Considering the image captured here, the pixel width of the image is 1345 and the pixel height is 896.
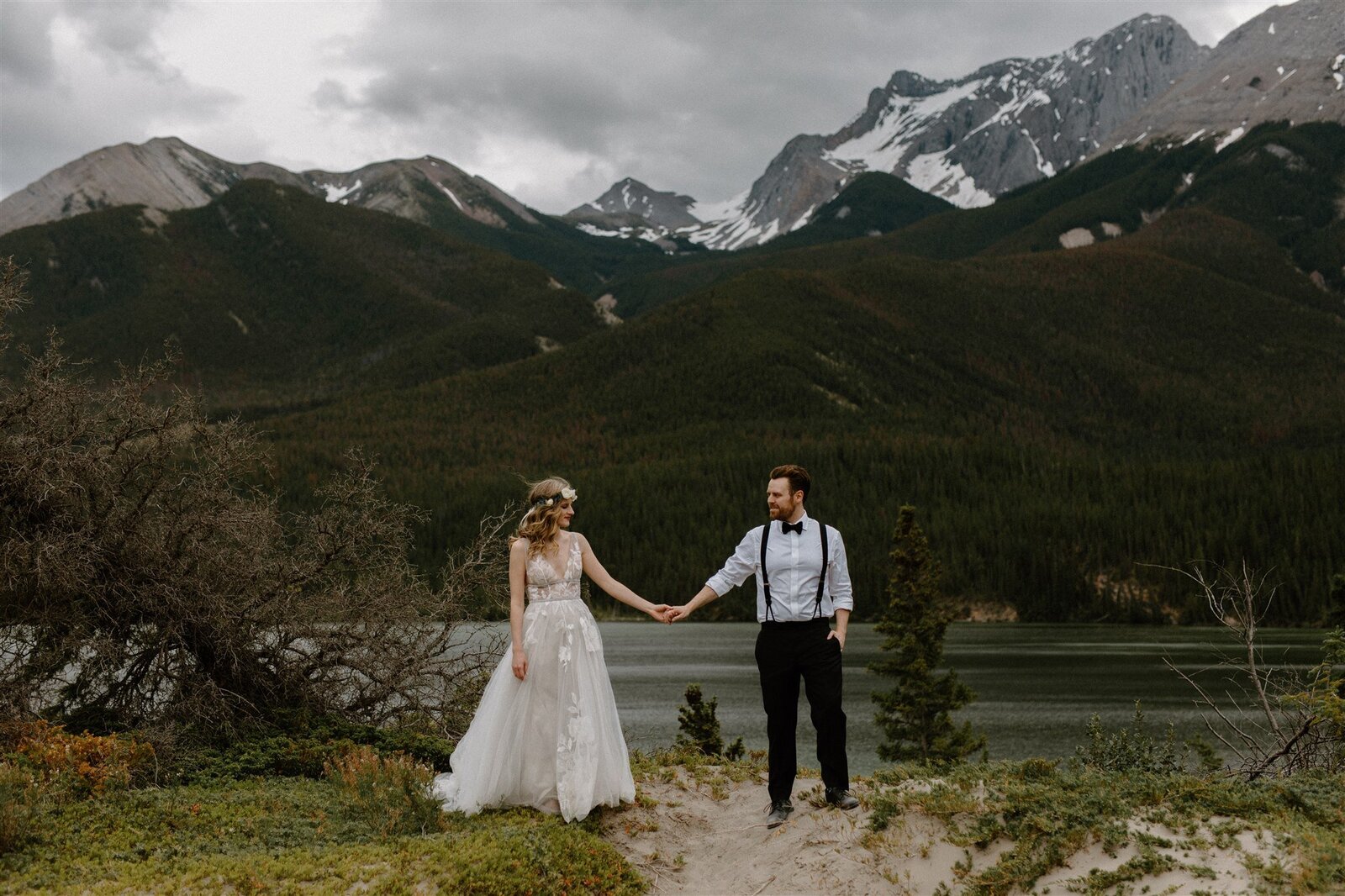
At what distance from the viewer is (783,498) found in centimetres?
1023

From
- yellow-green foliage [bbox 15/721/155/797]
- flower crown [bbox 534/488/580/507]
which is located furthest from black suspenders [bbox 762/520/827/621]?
yellow-green foliage [bbox 15/721/155/797]

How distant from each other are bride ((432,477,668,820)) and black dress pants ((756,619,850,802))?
1.39m

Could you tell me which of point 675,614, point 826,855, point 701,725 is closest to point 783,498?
point 675,614

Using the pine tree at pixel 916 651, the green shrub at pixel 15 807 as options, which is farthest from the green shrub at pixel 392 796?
the pine tree at pixel 916 651

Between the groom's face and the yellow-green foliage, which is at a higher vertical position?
the groom's face

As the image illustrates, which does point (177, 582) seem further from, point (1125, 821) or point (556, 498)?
point (1125, 821)

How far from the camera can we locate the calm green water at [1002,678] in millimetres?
43438

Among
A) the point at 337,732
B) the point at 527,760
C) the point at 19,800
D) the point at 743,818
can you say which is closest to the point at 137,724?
the point at 337,732

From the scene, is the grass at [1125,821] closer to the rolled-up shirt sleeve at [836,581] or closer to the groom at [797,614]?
the groom at [797,614]

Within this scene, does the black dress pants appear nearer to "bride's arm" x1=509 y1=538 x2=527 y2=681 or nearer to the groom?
the groom

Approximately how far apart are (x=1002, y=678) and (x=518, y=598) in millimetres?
57582

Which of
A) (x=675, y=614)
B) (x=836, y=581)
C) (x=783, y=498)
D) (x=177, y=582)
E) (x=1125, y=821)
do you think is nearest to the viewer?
(x=1125, y=821)

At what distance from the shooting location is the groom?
33.6 ft

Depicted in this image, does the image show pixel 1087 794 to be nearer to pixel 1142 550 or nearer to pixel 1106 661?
pixel 1106 661
